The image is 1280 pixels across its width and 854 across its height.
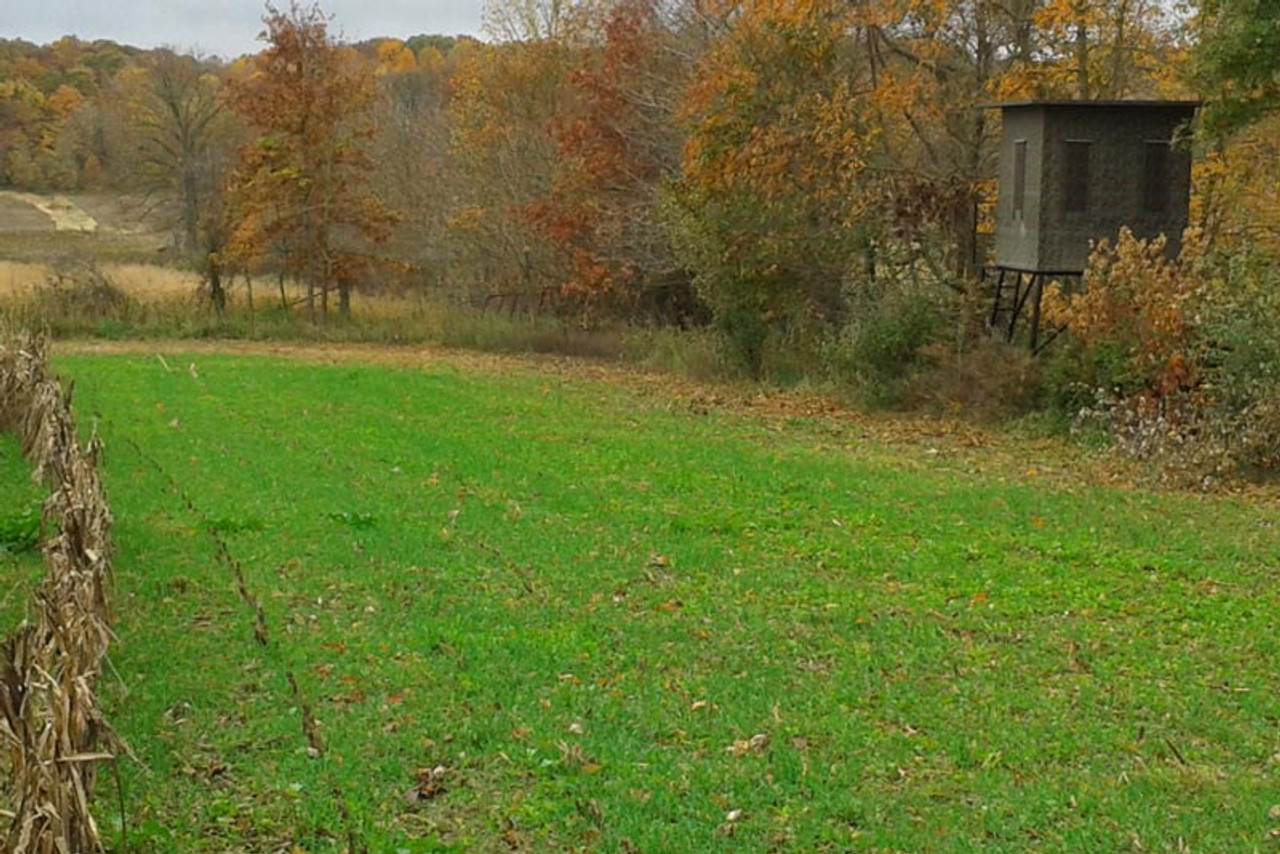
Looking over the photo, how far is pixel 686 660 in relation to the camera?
7059mm

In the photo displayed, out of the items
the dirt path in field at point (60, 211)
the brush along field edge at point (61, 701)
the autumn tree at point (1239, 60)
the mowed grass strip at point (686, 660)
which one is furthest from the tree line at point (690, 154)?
the brush along field edge at point (61, 701)

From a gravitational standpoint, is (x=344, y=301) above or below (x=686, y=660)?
above

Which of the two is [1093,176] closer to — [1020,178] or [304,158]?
[1020,178]

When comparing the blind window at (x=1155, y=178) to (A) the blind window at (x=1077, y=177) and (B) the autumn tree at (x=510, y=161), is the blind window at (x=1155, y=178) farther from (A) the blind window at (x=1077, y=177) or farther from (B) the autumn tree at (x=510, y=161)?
(B) the autumn tree at (x=510, y=161)

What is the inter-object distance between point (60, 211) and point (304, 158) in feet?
90.7

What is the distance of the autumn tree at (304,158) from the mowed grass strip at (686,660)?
17126mm

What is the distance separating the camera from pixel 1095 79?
20344mm

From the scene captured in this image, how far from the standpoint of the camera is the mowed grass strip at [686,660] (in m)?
5.20

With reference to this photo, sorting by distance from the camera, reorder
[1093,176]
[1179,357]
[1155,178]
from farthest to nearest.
→ [1155,178] → [1093,176] → [1179,357]

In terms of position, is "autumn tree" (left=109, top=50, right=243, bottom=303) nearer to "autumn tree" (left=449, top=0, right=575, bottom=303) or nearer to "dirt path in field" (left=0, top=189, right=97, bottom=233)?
"autumn tree" (left=449, top=0, right=575, bottom=303)

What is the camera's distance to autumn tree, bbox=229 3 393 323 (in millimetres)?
29203

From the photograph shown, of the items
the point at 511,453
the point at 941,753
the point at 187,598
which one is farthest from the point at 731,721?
the point at 511,453

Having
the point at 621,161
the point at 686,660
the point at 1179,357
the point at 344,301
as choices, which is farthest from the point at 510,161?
the point at 686,660

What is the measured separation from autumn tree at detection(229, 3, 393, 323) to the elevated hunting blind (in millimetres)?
16831
